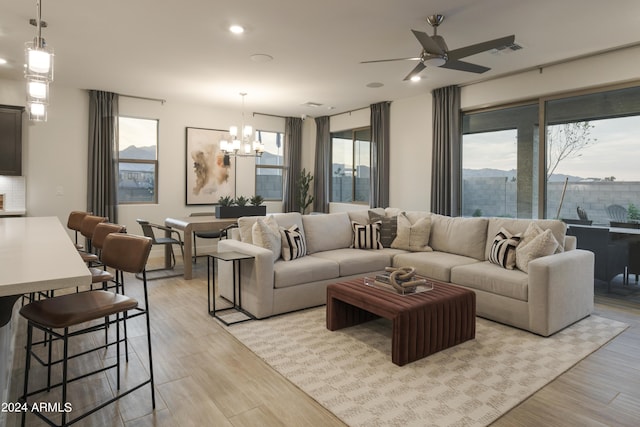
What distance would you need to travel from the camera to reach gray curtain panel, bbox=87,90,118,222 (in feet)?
19.9

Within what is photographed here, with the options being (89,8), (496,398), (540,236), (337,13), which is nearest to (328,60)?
(337,13)

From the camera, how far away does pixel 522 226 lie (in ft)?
12.9

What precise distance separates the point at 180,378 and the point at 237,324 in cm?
99

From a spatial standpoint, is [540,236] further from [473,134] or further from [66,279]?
[66,279]

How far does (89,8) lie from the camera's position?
130 inches

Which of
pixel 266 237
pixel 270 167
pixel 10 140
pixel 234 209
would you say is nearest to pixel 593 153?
pixel 266 237

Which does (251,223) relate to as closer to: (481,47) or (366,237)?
(366,237)

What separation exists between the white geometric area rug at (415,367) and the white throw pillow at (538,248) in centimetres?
62

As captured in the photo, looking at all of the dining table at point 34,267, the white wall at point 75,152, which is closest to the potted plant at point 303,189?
the white wall at point 75,152

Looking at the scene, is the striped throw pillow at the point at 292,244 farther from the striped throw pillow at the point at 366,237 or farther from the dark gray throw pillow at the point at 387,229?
the dark gray throw pillow at the point at 387,229

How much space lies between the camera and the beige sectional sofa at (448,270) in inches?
128

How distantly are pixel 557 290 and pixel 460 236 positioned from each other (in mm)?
1302

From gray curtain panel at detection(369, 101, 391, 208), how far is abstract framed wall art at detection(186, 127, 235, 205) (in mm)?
2804

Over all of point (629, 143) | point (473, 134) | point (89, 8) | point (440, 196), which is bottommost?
point (440, 196)
